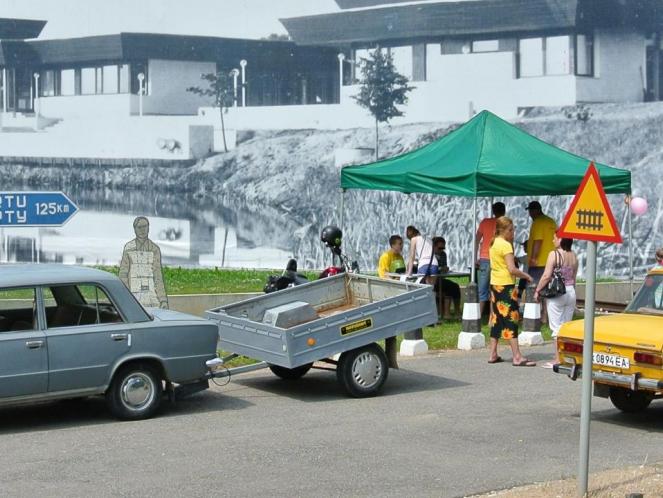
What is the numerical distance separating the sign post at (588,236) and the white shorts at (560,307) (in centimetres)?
704

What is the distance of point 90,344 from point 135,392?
679mm

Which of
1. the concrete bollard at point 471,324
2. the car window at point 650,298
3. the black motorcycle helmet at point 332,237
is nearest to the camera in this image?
the car window at point 650,298

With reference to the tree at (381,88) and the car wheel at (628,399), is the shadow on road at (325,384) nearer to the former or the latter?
the car wheel at (628,399)

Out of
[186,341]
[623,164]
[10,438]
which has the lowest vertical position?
[10,438]

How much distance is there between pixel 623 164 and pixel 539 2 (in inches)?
160

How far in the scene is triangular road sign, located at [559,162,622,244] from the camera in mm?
8562

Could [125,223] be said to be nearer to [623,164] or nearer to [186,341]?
[623,164]

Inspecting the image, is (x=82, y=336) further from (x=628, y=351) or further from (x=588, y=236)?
(x=628, y=351)

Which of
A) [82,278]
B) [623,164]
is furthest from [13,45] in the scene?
[82,278]

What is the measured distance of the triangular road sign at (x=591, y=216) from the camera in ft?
28.1

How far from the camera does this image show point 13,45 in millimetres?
29234

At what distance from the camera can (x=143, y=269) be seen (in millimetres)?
14609

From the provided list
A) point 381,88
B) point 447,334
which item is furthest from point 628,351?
point 381,88

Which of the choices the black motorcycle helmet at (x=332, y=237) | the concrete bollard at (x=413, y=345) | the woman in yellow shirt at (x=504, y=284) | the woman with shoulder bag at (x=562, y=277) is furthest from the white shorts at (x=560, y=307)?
the black motorcycle helmet at (x=332, y=237)
